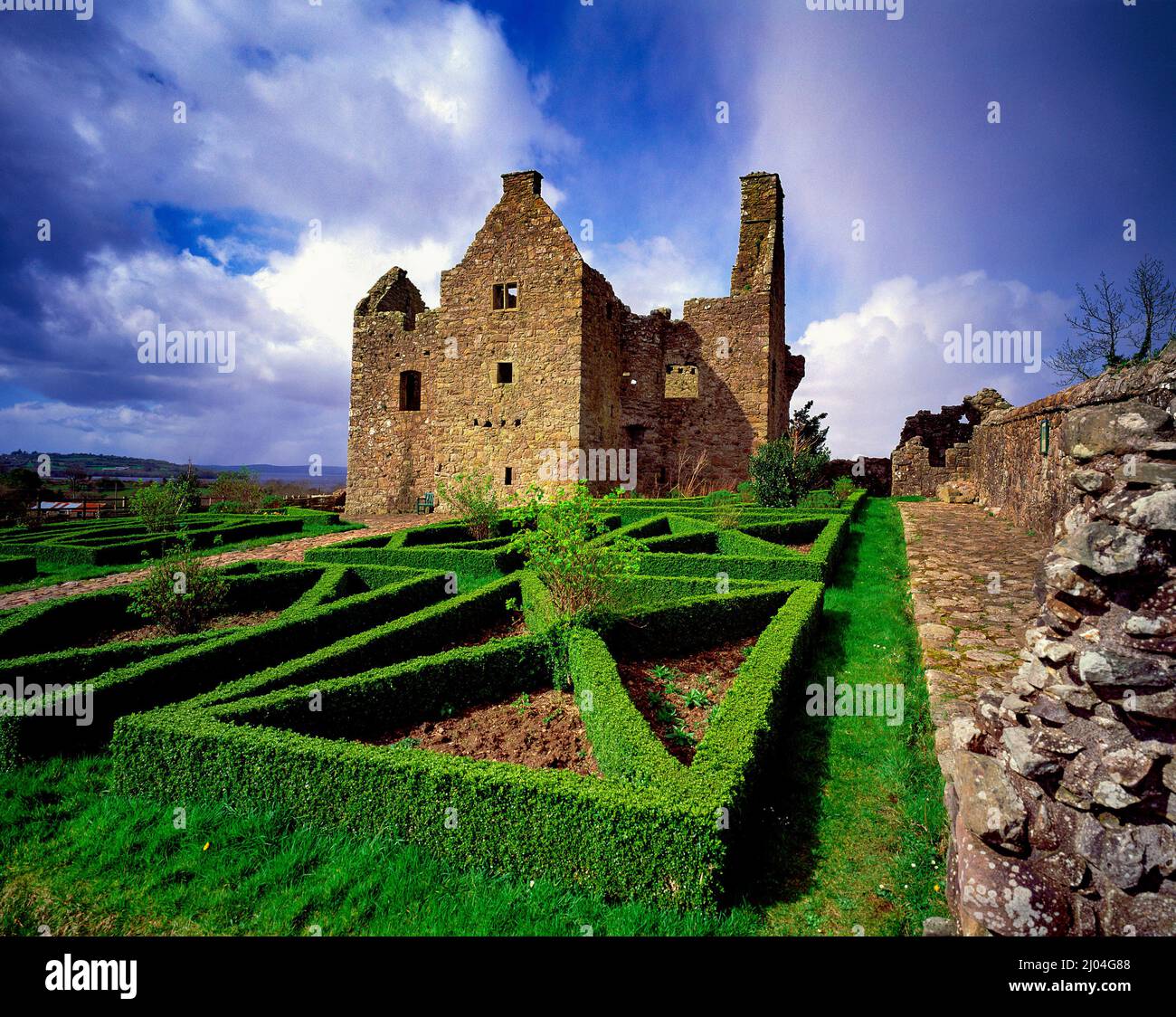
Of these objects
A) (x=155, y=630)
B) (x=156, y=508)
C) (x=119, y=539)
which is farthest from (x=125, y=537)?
(x=155, y=630)

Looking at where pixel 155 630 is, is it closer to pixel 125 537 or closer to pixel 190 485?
pixel 125 537

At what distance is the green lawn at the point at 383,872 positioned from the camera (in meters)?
2.54

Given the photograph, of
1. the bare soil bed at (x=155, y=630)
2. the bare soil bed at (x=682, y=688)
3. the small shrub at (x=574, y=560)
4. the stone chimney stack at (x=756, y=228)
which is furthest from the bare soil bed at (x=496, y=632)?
the stone chimney stack at (x=756, y=228)

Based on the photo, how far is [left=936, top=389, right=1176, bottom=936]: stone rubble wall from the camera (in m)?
1.94

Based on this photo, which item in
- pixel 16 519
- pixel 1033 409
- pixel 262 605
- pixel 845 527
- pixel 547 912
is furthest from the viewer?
pixel 16 519

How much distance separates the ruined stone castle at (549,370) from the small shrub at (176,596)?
10055 mm

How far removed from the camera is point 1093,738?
209 centimetres

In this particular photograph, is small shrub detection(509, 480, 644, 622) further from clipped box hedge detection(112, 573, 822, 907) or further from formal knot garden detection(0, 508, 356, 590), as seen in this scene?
formal knot garden detection(0, 508, 356, 590)

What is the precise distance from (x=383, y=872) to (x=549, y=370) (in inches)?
564


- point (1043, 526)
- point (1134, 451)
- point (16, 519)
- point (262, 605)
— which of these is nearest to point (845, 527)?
point (1043, 526)

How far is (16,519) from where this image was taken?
16.8 metres

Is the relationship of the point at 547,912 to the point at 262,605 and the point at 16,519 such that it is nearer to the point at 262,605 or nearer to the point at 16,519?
the point at 262,605

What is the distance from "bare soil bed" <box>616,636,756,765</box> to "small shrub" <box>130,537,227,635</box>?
15.7 feet
